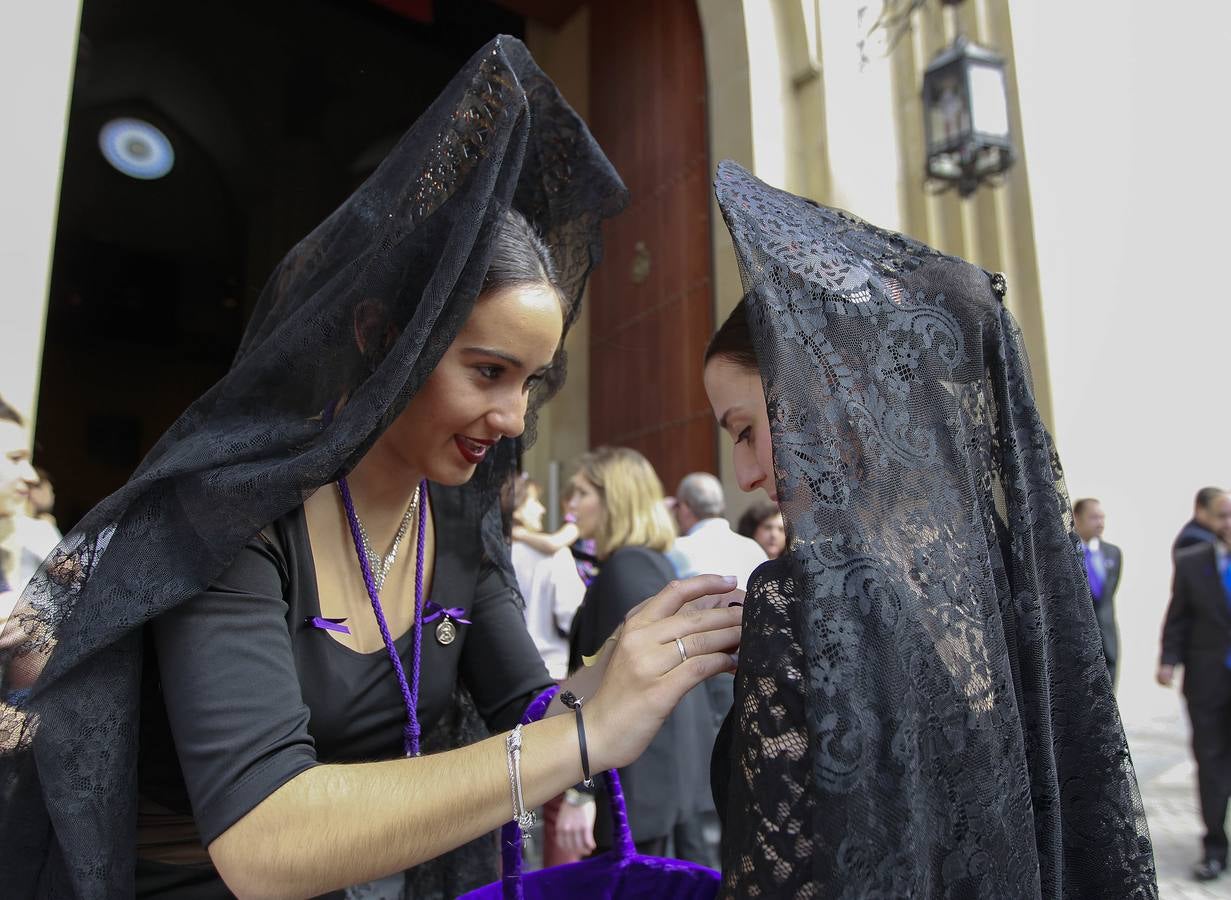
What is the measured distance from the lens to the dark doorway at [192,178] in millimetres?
6730

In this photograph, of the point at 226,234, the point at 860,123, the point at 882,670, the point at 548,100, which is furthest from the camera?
the point at 226,234

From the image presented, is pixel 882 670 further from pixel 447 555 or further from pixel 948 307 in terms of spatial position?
pixel 447 555

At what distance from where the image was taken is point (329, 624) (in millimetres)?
1389

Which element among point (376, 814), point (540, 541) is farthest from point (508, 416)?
point (540, 541)

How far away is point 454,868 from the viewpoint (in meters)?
1.76

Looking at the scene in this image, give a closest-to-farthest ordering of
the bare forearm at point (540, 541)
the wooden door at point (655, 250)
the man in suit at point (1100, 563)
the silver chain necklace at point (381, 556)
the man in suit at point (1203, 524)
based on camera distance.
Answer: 1. the silver chain necklace at point (381, 556)
2. the bare forearm at point (540, 541)
3. the man in suit at point (1203, 524)
4. the man in suit at point (1100, 563)
5. the wooden door at point (655, 250)

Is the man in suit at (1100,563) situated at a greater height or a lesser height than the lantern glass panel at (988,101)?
lesser

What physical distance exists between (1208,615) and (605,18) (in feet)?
24.7

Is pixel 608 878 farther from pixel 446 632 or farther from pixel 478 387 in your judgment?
pixel 478 387

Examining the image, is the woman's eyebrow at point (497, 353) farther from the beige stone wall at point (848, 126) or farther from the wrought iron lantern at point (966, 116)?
the beige stone wall at point (848, 126)

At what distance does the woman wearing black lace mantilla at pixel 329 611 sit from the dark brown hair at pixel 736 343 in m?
0.30

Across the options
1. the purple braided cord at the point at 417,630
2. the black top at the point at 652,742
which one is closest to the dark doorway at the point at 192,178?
the black top at the point at 652,742

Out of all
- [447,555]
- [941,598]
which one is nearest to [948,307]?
[941,598]

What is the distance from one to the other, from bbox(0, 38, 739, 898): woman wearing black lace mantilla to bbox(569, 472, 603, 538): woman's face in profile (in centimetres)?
209
